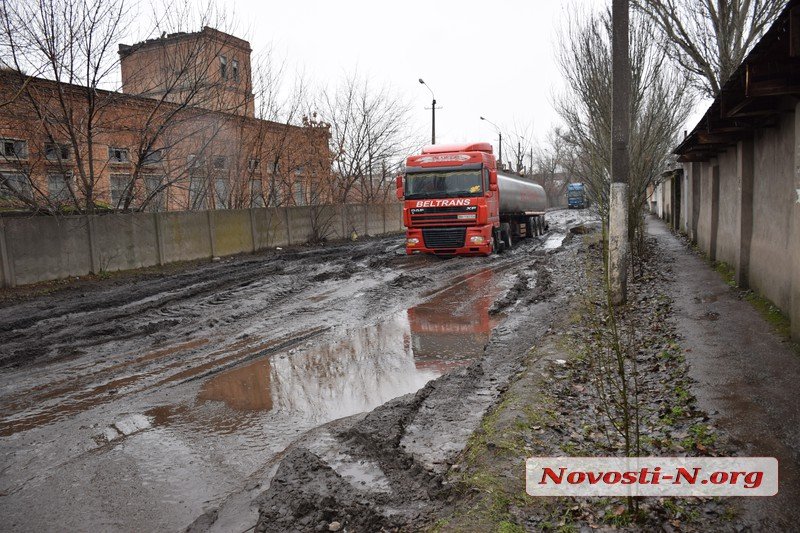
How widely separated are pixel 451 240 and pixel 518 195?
7.66m

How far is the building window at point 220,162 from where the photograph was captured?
69.2 ft

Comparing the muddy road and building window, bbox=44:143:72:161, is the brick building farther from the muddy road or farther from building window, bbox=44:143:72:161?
the muddy road

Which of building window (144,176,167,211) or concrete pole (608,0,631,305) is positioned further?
building window (144,176,167,211)

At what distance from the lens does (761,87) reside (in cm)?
658

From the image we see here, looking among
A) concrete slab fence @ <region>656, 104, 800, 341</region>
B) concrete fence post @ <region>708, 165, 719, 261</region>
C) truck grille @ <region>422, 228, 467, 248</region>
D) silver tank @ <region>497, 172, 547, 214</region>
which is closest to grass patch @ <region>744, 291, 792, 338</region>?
concrete slab fence @ <region>656, 104, 800, 341</region>

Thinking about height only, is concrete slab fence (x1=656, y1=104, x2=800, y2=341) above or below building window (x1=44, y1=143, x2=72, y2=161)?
below

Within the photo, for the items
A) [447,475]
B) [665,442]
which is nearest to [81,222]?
[447,475]

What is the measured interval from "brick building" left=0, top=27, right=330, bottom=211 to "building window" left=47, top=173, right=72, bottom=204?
0.11ft

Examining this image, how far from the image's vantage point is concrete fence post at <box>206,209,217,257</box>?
1908 centimetres

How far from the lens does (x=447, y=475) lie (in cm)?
423

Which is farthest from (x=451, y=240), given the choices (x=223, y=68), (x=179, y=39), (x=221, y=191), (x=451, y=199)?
(x=179, y=39)

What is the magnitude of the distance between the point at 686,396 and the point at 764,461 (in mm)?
1354

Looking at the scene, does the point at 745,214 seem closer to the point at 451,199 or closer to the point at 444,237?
the point at 451,199

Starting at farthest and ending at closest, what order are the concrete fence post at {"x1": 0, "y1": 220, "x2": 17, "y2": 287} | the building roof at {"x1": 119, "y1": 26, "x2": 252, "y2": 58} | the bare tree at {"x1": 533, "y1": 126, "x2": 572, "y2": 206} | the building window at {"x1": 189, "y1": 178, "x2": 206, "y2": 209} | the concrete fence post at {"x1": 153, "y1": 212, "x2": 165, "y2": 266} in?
the bare tree at {"x1": 533, "y1": 126, "x2": 572, "y2": 206} < the building window at {"x1": 189, "y1": 178, "x2": 206, "y2": 209} < the concrete fence post at {"x1": 153, "y1": 212, "x2": 165, "y2": 266} < the building roof at {"x1": 119, "y1": 26, "x2": 252, "y2": 58} < the concrete fence post at {"x1": 0, "y1": 220, "x2": 17, "y2": 287}
